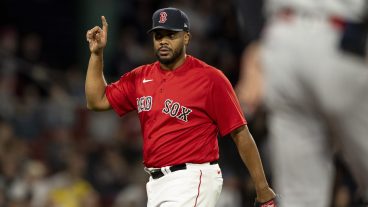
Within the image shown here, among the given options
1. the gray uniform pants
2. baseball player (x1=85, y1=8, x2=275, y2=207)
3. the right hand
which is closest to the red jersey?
baseball player (x1=85, y1=8, x2=275, y2=207)

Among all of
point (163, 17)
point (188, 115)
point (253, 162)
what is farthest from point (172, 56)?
point (253, 162)

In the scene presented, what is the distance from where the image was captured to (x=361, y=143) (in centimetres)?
272

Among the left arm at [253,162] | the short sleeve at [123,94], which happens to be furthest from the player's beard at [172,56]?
the left arm at [253,162]

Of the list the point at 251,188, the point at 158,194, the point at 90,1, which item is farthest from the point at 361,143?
the point at 90,1

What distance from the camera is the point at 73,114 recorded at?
1193 centimetres

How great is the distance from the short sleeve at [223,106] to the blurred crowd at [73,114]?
179 inches

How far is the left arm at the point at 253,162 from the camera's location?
192 inches

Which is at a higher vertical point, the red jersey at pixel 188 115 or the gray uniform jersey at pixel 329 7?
the gray uniform jersey at pixel 329 7

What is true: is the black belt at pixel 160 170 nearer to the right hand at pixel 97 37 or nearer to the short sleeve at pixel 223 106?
the short sleeve at pixel 223 106

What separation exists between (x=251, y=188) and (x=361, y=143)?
7481mm

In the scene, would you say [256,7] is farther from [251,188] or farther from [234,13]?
[234,13]

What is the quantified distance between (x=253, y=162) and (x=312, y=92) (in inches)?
90.4

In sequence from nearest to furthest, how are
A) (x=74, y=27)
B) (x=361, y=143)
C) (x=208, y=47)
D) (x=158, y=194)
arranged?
(x=361, y=143) < (x=158, y=194) < (x=208, y=47) < (x=74, y=27)

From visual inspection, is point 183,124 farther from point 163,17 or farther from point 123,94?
point 163,17
